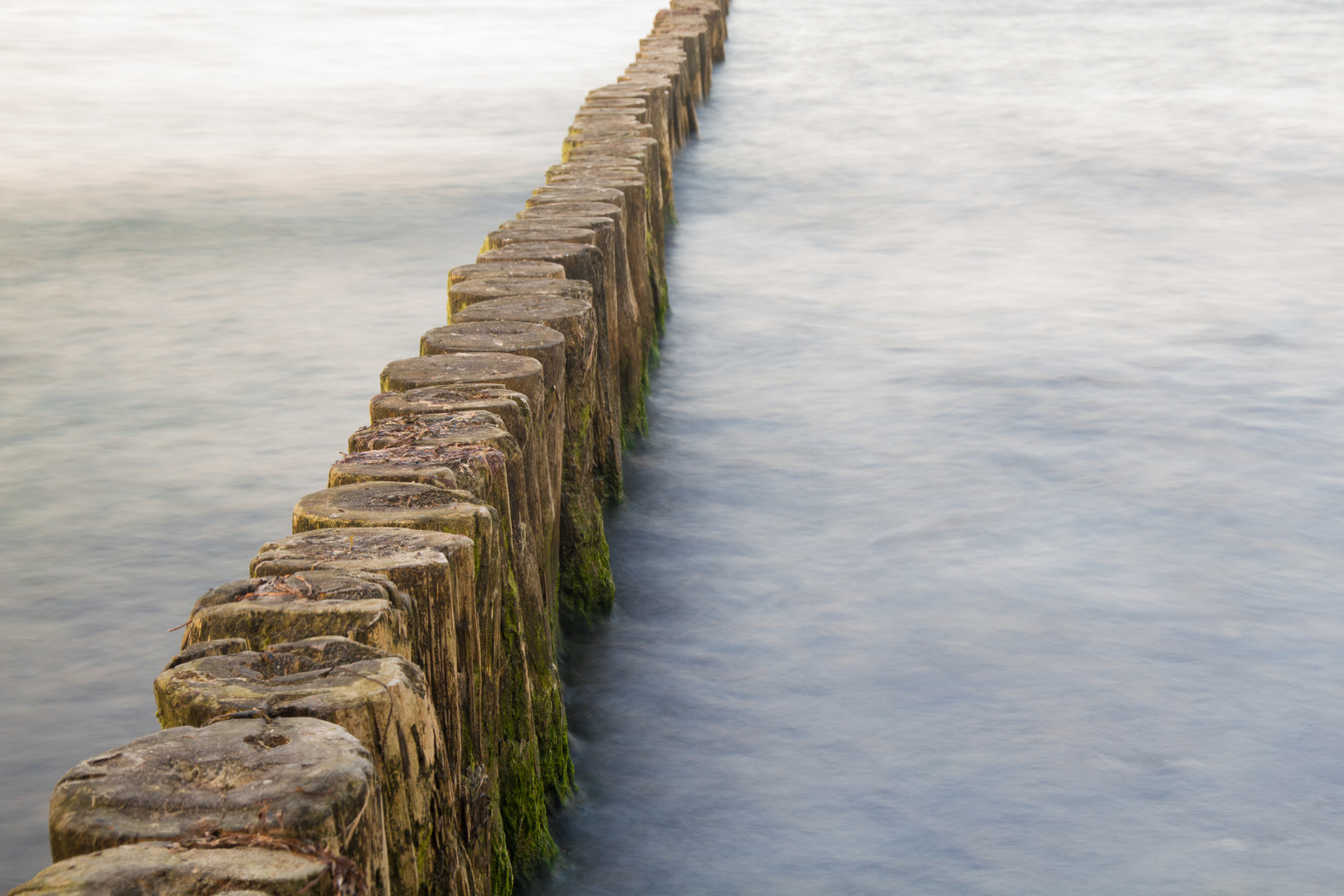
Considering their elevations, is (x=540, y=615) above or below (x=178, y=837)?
below

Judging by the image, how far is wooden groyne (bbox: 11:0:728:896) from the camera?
5.22 ft

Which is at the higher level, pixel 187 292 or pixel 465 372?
pixel 465 372

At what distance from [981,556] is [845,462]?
964 millimetres

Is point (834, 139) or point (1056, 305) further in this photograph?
point (834, 139)

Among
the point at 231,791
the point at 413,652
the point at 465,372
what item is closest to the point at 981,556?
the point at 465,372

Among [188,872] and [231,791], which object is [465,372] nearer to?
[231,791]

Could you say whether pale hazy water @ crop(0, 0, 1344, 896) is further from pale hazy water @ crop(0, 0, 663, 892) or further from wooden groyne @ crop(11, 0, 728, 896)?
wooden groyne @ crop(11, 0, 728, 896)

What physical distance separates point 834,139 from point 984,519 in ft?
26.3

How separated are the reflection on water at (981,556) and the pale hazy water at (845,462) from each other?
0.02 m

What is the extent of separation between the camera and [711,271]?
826 centimetres

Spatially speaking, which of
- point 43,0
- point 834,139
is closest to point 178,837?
point 834,139

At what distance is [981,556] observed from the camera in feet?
15.0

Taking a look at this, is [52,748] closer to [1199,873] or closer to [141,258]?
[1199,873]

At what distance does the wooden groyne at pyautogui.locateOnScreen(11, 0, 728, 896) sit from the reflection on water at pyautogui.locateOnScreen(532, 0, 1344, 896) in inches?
14.8
